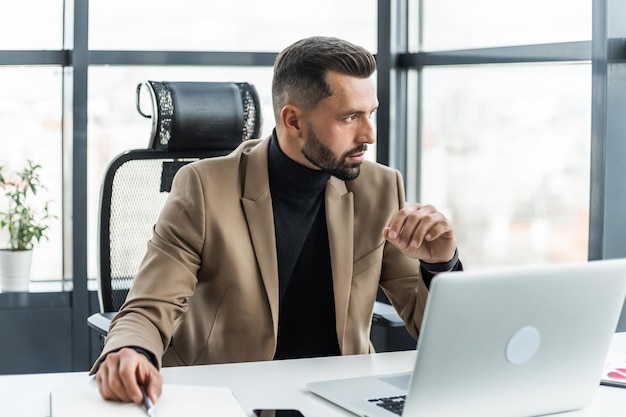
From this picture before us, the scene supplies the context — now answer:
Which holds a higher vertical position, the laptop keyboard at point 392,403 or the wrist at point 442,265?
the wrist at point 442,265

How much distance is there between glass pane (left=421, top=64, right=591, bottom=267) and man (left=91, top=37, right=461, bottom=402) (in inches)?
38.1

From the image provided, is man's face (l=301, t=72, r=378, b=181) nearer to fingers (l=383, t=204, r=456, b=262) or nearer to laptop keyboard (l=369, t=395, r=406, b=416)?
fingers (l=383, t=204, r=456, b=262)

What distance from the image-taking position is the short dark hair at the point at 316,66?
6.47 feet

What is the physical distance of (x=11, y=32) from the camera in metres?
3.45

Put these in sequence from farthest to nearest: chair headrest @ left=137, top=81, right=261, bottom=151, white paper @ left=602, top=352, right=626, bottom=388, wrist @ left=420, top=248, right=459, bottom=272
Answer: chair headrest @ left=137, top=81, right=261, bottom=151 → wrist @ left=420, top=248, right=459, bottom=272 → white paper @ left=602, top=352, right=626, bottom=388

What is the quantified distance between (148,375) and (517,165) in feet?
6.52

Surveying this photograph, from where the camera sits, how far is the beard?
Answer: 6.46 feet

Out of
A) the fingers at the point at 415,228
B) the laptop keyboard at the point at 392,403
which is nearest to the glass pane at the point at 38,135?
the fingers at the point at 415,228

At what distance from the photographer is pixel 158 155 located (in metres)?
2.42

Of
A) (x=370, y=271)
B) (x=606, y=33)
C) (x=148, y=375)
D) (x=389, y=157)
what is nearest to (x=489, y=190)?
(x=389, y=157)

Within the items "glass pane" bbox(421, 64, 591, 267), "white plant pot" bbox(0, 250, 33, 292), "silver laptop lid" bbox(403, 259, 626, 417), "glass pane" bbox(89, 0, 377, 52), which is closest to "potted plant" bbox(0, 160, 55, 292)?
"white plant pot" bbox(0, 250, 33, 292)

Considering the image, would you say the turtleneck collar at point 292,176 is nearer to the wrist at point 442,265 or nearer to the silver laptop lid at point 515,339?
the wrist at point 442,265

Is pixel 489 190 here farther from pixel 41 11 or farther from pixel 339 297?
pixel 41 11

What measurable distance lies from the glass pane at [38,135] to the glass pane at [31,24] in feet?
0.32
